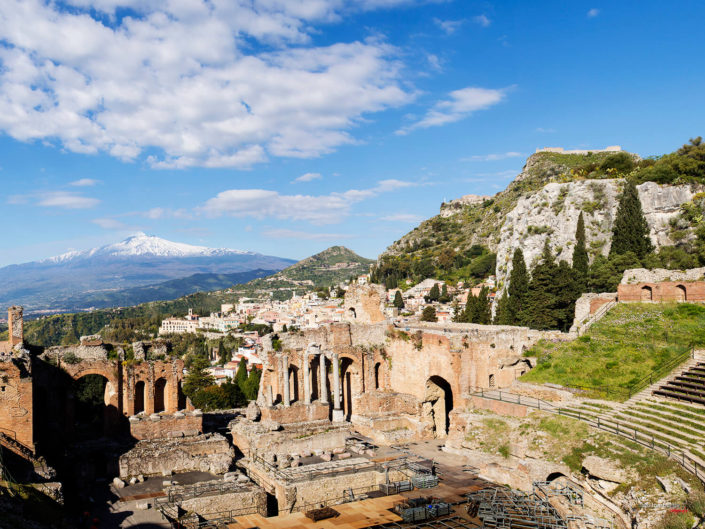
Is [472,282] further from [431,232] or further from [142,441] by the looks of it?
[142,441]

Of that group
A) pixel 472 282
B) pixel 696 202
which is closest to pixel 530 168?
pixel 472 282

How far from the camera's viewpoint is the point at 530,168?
140 metres

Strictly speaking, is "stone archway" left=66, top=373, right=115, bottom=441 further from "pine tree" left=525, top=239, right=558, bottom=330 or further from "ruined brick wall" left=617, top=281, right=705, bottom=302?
"ruined brick wall" left=617, top=281, right=705, bottom=302

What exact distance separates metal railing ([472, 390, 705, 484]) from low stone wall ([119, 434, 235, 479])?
44.2 ft

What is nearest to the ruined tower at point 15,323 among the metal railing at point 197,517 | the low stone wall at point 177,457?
the low stone wall at point 177,457

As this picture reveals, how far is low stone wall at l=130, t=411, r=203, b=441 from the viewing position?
26.6 metres

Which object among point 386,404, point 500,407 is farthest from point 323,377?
point 500,407

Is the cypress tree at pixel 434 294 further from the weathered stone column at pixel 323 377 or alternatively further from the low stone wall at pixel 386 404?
the weathered stone column at pixel 323 377

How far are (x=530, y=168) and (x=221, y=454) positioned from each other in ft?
427

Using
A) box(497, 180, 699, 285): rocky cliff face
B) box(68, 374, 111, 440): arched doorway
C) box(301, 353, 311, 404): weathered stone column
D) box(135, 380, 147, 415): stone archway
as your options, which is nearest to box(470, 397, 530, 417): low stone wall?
box(301, 353, 311, 404): weathered stone column

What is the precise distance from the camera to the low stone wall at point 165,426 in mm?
26609

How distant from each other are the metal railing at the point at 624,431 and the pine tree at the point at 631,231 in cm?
2572

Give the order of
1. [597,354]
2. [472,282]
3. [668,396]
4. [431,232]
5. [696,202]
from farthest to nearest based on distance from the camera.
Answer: [431,232]
[472,282]
[696,202]
[597,354]
[668,396]

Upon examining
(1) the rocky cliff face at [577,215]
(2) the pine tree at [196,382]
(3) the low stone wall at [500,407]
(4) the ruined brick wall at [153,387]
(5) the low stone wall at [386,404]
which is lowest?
(2) the pine tree at [196,382]
